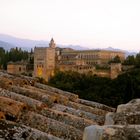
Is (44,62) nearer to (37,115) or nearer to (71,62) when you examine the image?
(71,62)

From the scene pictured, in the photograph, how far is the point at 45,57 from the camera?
10212 centimetres

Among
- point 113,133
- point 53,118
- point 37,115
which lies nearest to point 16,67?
point 53,118

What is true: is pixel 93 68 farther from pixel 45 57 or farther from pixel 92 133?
pixel 92 133

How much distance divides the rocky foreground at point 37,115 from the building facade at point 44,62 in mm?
91337

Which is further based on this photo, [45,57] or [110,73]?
[45,57]

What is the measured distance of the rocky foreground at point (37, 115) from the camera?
3.73 m

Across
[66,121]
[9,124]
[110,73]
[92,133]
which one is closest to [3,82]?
[66,121]

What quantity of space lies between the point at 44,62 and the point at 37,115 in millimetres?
97670

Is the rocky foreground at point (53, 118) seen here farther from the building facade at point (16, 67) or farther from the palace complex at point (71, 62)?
the building facade at point (16, 67)

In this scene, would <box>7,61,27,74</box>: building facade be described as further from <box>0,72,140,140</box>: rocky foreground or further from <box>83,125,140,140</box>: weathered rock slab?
<box>83,125,140,140</box>: weathered rock slab

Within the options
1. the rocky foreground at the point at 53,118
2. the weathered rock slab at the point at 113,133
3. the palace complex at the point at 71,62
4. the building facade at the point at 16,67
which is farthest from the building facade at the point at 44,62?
the weathered rock slab at the point at 113,133

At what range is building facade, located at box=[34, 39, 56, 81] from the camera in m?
99.3

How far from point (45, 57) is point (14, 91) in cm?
9648

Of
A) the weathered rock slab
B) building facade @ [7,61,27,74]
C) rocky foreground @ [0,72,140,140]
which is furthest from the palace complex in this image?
the weathered rock slab
